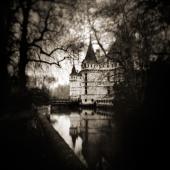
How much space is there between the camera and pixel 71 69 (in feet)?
23.1

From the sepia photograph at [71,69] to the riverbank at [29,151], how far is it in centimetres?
2

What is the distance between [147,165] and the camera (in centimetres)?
380

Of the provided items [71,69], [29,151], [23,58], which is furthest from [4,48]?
[29,151]

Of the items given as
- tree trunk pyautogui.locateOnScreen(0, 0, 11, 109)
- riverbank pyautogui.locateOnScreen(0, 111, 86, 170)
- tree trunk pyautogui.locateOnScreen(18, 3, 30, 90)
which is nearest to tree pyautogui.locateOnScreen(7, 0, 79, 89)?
tree trunk pyautogui.locateOnScreen(18, 3, 30, 90)

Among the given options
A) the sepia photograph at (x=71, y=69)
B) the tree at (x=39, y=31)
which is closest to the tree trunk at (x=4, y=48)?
the sepia photograph at (x=71, y=69)

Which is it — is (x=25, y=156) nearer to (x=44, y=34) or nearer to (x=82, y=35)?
(x=44, y=34)

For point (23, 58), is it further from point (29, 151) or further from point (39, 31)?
point (29, 151)

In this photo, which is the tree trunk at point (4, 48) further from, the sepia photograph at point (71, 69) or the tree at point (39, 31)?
the tree at point (39, 31)

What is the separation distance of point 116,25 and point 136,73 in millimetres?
2576

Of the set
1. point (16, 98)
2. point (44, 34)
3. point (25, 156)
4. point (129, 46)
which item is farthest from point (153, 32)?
point (25, 156)

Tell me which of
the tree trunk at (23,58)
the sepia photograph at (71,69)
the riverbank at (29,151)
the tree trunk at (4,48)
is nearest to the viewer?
the riverbank at (29,151)

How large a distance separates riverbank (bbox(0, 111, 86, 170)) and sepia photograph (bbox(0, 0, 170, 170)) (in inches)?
0.6

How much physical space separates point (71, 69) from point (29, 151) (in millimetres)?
3696

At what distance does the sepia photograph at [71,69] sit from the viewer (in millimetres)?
4074
